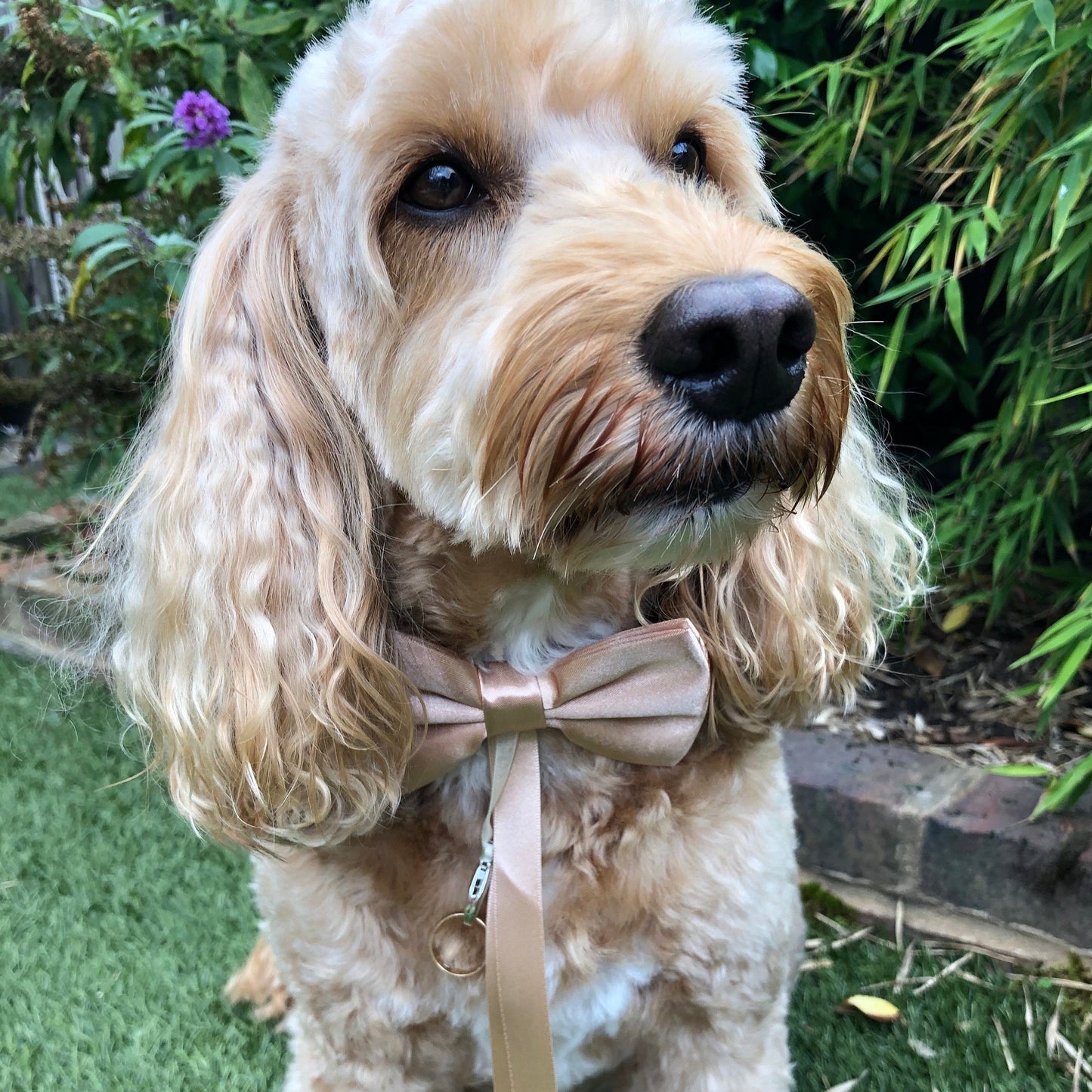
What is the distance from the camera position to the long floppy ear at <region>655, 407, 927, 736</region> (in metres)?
1.33

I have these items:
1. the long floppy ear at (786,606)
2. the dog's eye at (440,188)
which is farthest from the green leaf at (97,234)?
the long floppy ear at (786,606)

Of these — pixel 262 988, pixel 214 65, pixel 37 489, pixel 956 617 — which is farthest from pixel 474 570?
pixel 37 489

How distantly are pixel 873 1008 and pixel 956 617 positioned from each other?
3.40 feet

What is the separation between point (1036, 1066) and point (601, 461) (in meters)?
1.47

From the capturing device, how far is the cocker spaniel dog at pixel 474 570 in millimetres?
1021

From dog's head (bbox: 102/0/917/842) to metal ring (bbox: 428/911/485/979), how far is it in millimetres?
166

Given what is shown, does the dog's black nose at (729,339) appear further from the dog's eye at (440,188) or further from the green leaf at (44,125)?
the green leaf at (44,125)

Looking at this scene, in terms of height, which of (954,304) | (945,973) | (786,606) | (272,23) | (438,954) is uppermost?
(272,23)

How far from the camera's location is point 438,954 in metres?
1.23

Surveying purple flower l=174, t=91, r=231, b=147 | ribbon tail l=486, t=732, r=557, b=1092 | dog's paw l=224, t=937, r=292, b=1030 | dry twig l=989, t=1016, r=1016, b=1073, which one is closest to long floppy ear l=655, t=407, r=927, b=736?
ribbon tail l=486, t=732, r=557, b=1092

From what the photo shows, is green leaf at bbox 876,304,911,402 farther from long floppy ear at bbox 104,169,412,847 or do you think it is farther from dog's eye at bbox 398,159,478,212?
long floppy ear at bbox 104,169,412,847

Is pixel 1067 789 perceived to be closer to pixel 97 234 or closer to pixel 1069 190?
pixel 1069 190

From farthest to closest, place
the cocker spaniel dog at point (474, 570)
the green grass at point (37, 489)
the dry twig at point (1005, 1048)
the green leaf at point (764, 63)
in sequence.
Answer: the green grass at point (37, 489) → the green leaf at point (764, 63) → the dry twig at point (1005, 1048) → the cocker spaniel dog at point (474, 570)

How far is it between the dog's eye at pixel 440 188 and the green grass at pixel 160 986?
3.52ft
